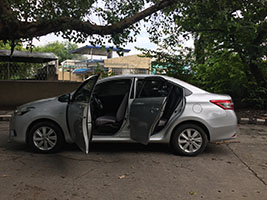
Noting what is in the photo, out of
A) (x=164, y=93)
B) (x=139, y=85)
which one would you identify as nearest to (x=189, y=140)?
(x=164, y=93)

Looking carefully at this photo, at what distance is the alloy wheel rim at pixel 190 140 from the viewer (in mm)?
5387

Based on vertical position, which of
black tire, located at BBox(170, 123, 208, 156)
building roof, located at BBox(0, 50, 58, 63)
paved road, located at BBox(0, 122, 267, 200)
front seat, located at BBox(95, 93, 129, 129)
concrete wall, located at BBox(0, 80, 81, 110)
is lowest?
paved road, located at BBox(0, 122, 267, 200)

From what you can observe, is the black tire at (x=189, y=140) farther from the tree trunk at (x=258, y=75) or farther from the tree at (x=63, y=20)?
the tree trunk at (x=258, y=75)

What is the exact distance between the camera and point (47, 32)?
7.82 m

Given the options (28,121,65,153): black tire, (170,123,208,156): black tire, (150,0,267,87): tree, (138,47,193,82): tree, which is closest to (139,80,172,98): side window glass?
(170,123,208,156): black tire

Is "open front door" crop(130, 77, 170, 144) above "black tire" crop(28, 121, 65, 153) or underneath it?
above

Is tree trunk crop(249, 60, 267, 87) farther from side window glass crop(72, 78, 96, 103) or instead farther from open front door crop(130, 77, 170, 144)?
side window glass crop(72, 78, 96, 103)

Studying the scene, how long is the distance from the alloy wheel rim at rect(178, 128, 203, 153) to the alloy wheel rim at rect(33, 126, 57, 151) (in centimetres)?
248

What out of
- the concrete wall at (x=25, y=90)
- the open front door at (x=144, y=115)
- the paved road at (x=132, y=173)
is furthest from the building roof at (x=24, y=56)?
the open front door at (x=144, y=115)

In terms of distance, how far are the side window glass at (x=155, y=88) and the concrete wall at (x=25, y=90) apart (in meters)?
8.42

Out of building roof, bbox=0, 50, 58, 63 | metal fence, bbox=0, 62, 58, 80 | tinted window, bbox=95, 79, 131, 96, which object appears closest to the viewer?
tinted window, bbox=95, 79, 131, 96

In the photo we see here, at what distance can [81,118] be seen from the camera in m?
4.48

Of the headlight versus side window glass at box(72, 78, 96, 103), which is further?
the headlight

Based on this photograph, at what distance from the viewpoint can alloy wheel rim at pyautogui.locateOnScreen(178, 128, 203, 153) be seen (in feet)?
17.7
